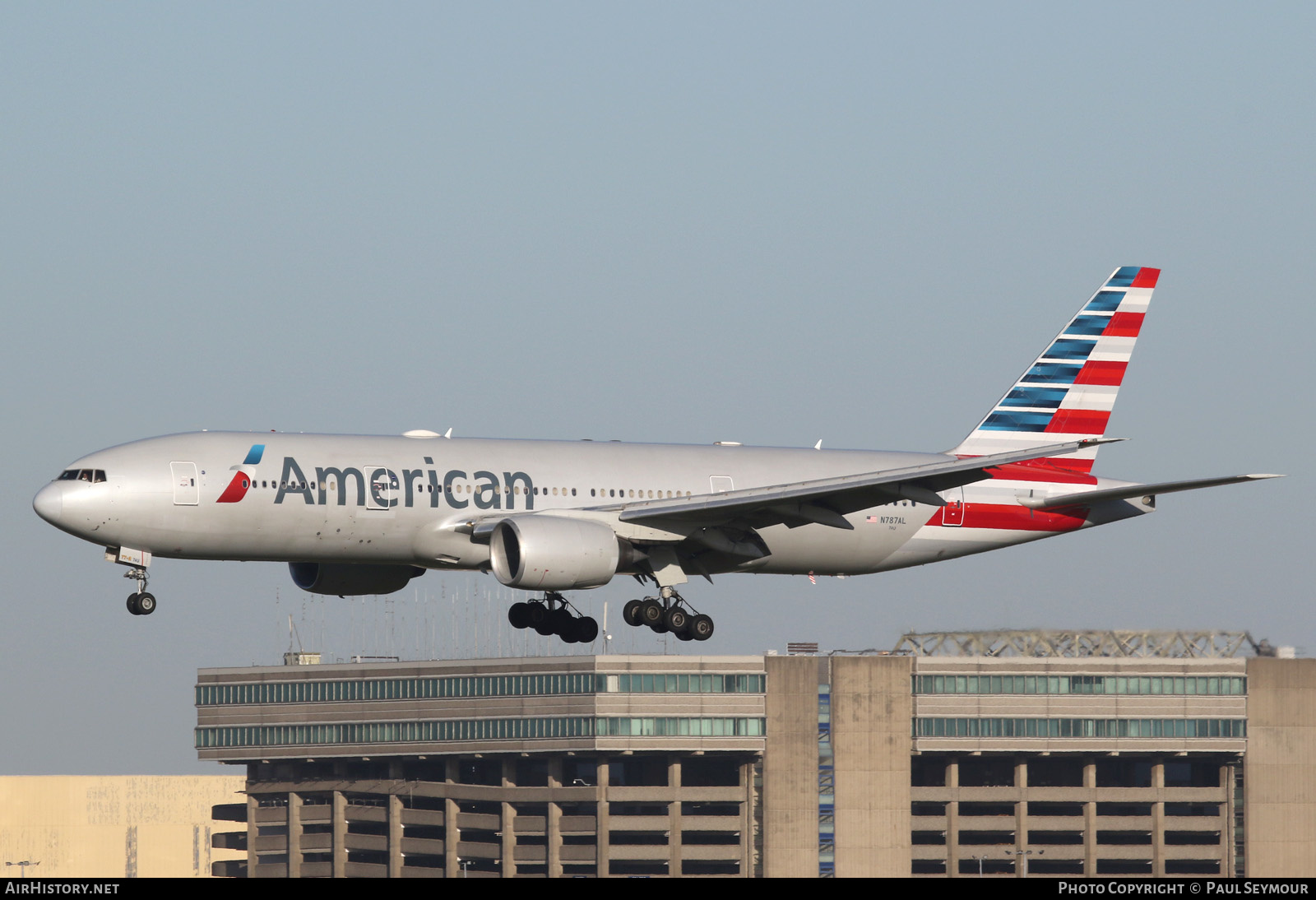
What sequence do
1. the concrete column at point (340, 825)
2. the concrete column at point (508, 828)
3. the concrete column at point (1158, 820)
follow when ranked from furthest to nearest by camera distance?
the concrete column at point (340, 825)
the concrete column at point (508, 828)
the concrete column at point (1158, 820)

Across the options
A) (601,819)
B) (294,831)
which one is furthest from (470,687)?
(294,831)

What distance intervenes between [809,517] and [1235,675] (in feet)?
385

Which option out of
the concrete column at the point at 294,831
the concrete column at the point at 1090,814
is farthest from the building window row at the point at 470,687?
the concrete column at the point at 1090,814

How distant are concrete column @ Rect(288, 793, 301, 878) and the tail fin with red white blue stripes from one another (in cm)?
12972

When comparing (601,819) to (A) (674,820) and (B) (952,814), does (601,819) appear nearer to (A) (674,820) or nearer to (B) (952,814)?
(A) (674,820)

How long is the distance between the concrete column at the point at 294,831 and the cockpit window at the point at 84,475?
137 meters

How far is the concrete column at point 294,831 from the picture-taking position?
185625 mm

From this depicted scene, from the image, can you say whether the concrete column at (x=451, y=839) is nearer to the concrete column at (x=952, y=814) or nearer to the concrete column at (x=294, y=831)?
the concrete column at (x=294, y=831)

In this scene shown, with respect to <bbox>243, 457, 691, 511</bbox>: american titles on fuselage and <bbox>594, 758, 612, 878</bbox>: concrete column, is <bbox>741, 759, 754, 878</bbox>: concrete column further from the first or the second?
<bbox>243, 457, 691, 511</bbox>: american titles on fuselage

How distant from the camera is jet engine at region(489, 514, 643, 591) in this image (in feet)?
178

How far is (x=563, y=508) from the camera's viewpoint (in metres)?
57.5


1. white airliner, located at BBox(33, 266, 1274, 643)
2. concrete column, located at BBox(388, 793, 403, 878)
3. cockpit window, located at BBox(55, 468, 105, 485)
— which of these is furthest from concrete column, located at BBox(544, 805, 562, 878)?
cockpit window, located at BBox(55, 468, 105, 485)
